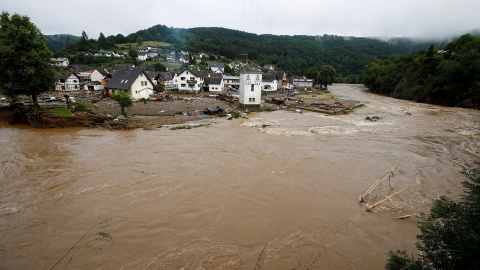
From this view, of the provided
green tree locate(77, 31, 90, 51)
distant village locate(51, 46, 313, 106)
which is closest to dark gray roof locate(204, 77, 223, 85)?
distant village locate(51, 46, 313, 106)

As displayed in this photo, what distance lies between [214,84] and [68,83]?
93.6ft

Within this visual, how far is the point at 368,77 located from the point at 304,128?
54.0 m

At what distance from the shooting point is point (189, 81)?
154 ft

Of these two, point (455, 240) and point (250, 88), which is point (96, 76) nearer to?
point (250, 88)

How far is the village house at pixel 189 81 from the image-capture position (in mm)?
46894

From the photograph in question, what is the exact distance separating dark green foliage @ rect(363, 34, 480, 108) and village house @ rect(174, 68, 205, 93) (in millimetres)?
43358

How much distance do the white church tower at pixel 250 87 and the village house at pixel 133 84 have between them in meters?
16.6

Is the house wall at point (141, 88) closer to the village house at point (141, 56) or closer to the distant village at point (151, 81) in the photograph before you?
the distant village at point (151, 81)

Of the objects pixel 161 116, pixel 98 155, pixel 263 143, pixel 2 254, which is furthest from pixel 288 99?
pixel 2 254

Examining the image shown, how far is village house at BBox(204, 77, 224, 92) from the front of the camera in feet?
165

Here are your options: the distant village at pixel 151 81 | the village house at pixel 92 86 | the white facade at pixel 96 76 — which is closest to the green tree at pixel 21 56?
the distant village at pixel 151 81

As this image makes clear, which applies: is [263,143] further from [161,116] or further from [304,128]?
[161,116]

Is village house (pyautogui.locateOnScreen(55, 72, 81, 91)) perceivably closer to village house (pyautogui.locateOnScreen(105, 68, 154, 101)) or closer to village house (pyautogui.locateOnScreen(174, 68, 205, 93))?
village house (pyautogui.locateOnScreen(105, 68, 154, 101))

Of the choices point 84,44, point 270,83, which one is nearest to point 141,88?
point 270,83
